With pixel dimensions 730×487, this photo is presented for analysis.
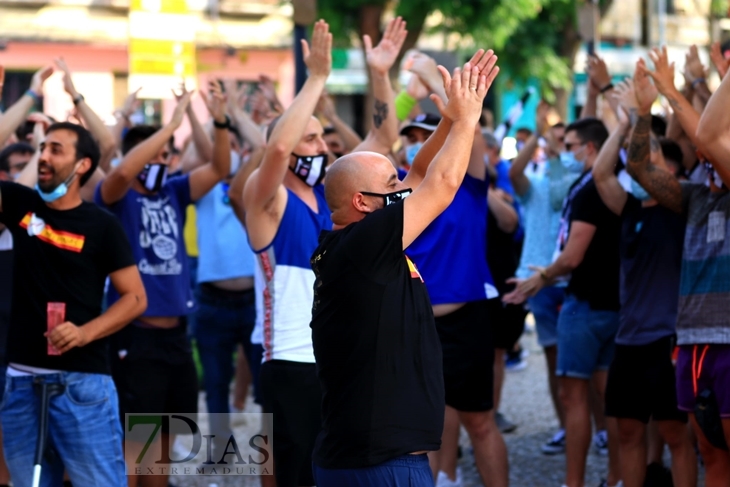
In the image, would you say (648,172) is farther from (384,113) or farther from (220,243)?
(220,243)

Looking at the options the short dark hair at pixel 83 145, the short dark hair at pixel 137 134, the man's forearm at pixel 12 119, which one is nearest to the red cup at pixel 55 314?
the short dark hair at pixel 83 145

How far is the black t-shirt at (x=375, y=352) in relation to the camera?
3719 millimetres

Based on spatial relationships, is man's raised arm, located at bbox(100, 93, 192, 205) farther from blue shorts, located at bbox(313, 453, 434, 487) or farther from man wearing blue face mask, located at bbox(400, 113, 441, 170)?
blue shorts, located at bbox(313, 453, 434, 487)

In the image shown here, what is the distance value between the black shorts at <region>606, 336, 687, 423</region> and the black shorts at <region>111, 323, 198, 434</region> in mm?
2532

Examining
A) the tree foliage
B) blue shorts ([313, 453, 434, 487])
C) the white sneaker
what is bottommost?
the white sneaker

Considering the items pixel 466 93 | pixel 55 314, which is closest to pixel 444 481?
pixel 55 314

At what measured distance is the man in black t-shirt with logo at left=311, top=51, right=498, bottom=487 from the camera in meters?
3.72

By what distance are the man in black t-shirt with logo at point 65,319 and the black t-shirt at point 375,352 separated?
1.72 m

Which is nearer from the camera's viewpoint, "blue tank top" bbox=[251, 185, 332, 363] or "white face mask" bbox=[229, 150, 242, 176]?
"blue tank top" bbox=[251, 185, 332, 363]

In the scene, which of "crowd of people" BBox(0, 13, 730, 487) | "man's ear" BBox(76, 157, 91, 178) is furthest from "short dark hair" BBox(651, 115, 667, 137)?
"man's ear" BBox(76, 157, 91, 178)

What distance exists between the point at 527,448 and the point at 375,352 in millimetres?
4830

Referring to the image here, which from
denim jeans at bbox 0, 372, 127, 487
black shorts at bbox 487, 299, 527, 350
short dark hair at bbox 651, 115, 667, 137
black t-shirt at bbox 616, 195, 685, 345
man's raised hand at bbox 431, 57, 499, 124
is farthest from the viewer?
black shorts at bbox 487, 299, 527, 350

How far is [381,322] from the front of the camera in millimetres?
3762

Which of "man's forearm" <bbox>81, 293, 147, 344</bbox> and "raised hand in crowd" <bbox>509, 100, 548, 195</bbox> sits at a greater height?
"raised hand in crowd" <bbox>509, 100, 548, 195</bbox>
